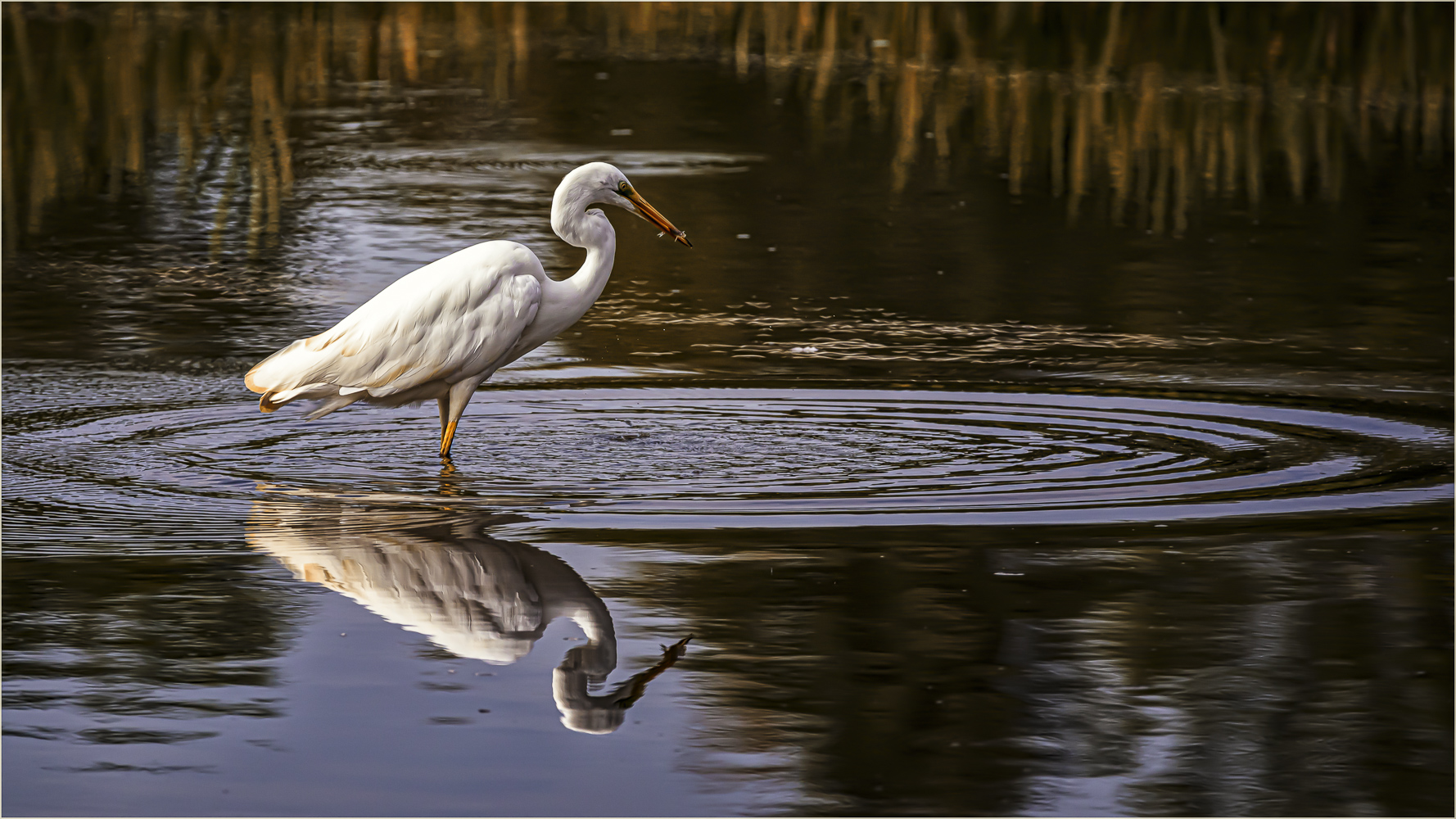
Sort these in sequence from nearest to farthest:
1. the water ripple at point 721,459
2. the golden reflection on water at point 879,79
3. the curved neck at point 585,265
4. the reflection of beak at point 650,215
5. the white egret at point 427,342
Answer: the water ripple at point 721,459 < the white egret at point 427,342 < the curved neck at point 585,265 < the reflection of beak at point 650,215 < the golden reflection on water at point 879,79

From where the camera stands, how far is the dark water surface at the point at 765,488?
5.56 metres

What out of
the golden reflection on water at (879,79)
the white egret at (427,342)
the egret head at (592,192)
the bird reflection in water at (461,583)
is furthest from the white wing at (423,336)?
the golden reflection on water at (879,79)

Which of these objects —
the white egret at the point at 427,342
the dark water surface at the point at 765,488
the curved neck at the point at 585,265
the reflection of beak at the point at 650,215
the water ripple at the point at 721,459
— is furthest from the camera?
the reflection of beak at the point at 650,215

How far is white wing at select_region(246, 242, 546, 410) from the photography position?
31.1ft

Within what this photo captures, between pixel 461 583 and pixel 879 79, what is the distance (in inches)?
760

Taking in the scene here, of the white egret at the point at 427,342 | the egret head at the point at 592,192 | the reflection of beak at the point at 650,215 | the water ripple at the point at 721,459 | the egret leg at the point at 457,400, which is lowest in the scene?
the water ripple at the point at 721,459

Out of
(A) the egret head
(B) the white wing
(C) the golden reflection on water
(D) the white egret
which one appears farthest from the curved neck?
(C) the golden reflection on water

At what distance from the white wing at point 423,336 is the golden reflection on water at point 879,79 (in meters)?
7.49

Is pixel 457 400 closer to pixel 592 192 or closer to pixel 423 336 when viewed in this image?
pixel 423 336

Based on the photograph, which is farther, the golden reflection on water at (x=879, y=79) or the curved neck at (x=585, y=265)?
the golden reflection on water at (x=879, y=79)

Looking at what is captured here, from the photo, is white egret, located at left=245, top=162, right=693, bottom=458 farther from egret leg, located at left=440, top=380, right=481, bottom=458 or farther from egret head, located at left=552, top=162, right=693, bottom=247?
egret head, located at left=552, top=162, right=693, bottom=247

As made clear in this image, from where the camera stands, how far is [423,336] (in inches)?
374

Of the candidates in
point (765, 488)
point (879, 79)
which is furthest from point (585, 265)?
point (879, 79)

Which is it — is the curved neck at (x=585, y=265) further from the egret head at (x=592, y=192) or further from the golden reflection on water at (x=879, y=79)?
the golden reflection on water at (x=879, y=79)
